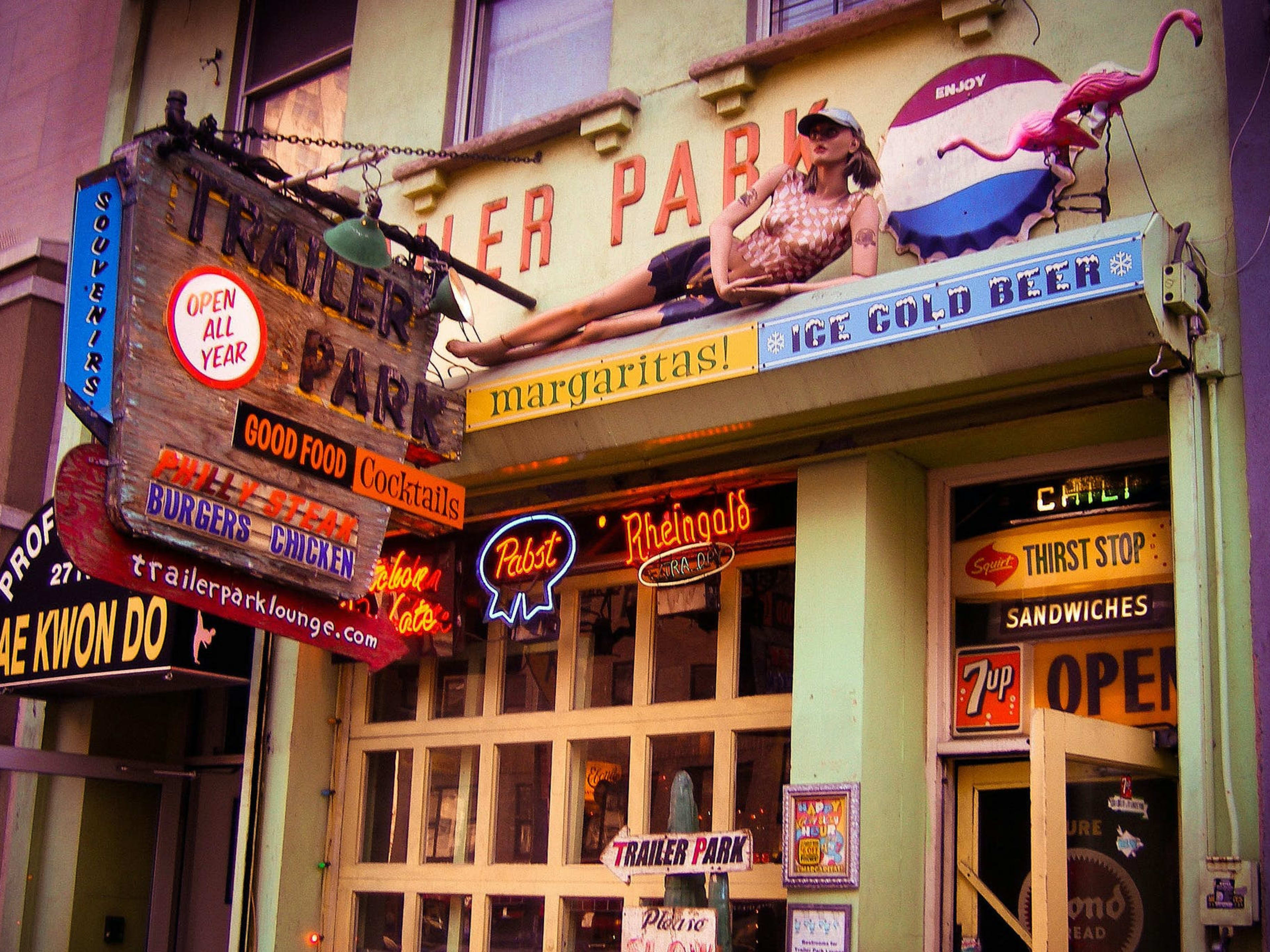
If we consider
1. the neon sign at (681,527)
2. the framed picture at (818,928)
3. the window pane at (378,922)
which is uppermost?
the neon sign at (681,527)

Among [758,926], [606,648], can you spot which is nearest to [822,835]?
[758,926]

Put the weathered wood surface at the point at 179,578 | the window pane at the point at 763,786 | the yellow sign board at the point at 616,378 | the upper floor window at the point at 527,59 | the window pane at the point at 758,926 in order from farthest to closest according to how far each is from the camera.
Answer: the upper floor window at the point at 527,59 < the window pane at the point at 763,786 < the window pane at the point at 758,926 < the yellow sign board at the point at 616,378 < the weathered wood surface at the point at 179,578

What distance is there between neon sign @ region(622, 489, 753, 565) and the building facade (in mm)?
24

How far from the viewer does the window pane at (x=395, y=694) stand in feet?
31.9

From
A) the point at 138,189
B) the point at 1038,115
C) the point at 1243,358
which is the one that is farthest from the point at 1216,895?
the point at 138,189

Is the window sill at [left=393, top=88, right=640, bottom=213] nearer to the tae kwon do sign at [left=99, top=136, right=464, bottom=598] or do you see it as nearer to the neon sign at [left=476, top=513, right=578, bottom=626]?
the tae kwon do sign at [left=99, top=136, right=464, bottom=598]

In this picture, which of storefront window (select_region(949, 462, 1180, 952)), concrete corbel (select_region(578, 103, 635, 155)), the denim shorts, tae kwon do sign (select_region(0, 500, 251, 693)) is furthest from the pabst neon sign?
tae kwon do sign (select_region(0, 500, 251, 693))

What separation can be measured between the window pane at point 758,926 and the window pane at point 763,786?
23 cm

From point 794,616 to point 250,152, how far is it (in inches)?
248

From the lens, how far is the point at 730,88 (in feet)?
27.5

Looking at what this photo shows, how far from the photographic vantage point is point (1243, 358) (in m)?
6.36

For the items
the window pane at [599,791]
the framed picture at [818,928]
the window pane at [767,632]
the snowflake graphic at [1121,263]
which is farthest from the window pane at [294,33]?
the framed picture at [818,928]

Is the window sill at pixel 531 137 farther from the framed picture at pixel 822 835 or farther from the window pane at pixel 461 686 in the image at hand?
the framed picture at pixel 822 835

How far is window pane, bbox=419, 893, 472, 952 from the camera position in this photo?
895cm
